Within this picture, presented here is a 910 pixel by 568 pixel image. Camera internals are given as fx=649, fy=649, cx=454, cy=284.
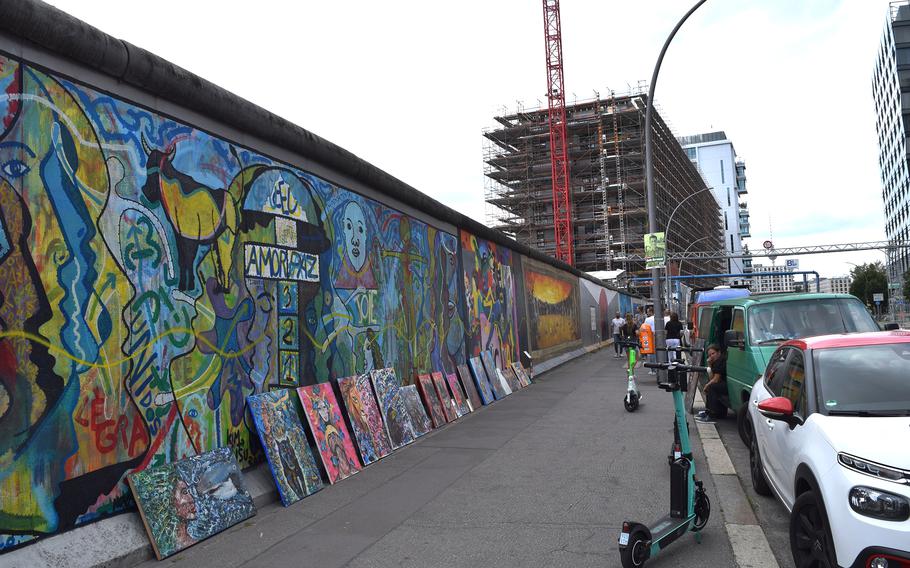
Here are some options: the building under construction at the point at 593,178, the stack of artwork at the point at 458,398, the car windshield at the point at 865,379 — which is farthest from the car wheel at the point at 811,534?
the building under construction at the point at 593,178

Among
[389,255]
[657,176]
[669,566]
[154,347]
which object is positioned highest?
[657,176]

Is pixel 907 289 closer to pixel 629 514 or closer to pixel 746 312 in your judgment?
pixel 746 312

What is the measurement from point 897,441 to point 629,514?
248cm

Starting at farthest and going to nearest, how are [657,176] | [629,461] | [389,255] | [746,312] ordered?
[657,176]
[389,255]
[746,312]
[629,461]

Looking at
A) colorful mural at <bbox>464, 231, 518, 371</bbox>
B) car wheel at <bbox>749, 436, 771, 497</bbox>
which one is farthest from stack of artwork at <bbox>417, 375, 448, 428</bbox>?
car wheel at <bbox>749, 436, 771, 497</bbox>

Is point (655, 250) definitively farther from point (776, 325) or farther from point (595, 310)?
point (595, 310)

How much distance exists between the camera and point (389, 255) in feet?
33.2

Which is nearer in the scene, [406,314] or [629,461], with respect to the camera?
[629,461]

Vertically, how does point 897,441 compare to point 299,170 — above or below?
below

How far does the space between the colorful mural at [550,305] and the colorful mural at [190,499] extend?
14003 mm

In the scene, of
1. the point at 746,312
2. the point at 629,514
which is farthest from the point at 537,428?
the point at 629,514

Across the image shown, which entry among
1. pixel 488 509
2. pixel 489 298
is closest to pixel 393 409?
pixel 488 509

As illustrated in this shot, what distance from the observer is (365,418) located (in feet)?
27.0

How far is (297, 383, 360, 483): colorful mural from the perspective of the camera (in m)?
7.03
